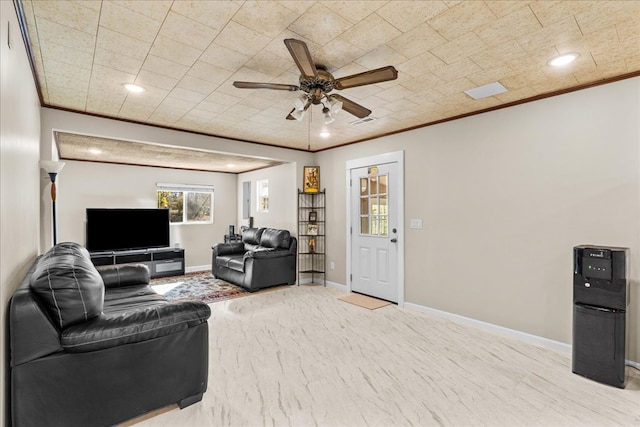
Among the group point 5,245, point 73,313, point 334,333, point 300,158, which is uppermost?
point 300,158

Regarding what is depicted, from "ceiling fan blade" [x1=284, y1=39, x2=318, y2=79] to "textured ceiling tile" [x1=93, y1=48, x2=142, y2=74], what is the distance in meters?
1.34

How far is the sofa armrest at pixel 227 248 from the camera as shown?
6051 millimetres

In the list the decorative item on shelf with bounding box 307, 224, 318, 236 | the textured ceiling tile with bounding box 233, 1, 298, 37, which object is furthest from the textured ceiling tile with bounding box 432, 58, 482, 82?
the decorative item on shelf with bounding box 307, 224, 318, 236

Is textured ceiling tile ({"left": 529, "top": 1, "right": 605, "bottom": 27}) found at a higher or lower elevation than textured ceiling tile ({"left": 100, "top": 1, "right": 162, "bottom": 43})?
lower

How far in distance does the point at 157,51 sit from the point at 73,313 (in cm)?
180

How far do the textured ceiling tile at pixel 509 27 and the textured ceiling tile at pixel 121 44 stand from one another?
7.39 feet

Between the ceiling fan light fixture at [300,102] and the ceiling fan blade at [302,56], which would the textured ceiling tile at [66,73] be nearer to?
the ceiling fan light fixture at [300,102]

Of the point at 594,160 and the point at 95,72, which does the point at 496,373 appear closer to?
the point at 594,160

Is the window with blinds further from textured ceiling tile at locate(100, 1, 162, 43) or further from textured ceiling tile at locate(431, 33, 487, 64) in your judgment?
textured ceiling tile at locate(431, 33, 487, 64)

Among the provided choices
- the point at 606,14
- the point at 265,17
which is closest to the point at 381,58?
the point at 265,17

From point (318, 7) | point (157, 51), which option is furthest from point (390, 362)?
point (157, 51)

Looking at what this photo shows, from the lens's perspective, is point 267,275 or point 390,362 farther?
point 267,275

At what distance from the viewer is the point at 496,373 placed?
2.57m

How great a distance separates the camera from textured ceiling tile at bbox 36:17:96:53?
1.97 meters
